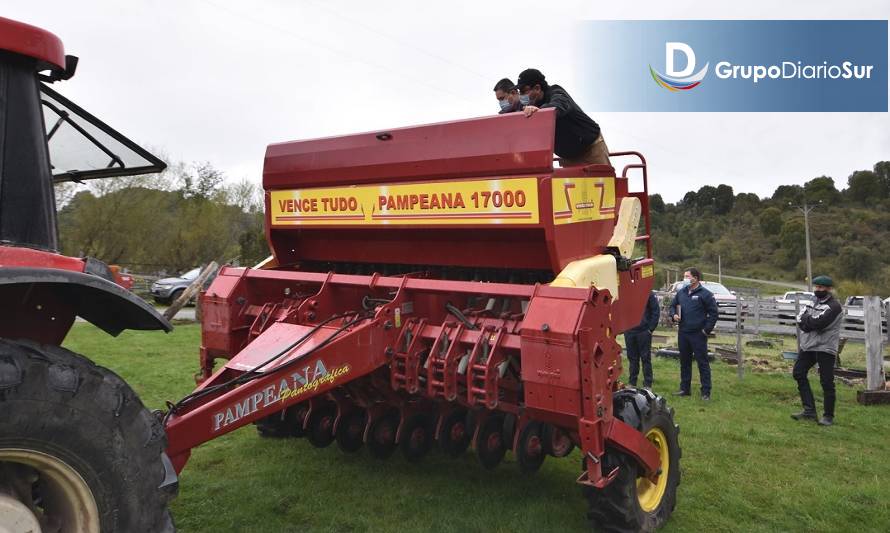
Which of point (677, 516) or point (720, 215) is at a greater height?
point (720, 215)

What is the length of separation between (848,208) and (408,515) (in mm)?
62999

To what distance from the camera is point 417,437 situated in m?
4.40

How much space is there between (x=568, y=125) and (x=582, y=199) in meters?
0.61

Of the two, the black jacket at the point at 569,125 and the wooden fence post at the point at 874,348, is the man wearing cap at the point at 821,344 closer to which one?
the wooden fence post at the point at 874,348

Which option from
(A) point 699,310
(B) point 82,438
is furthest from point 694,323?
(B) point 82,438

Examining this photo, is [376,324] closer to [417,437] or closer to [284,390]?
[284,390]

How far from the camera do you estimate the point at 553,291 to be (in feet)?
10.8

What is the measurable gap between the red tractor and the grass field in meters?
0.24

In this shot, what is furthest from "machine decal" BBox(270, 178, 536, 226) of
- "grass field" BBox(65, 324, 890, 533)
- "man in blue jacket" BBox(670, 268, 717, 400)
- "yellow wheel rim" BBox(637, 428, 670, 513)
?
"man in blue jacket" BBox(670, 268, 717, 400)

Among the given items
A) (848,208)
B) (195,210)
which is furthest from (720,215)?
(195,210)

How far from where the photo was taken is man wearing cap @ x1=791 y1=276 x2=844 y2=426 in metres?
6.34

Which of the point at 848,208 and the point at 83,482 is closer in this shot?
the point at 83,482

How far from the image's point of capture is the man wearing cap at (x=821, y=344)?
6.34m

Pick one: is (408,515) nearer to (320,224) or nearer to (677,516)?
(677,516)
